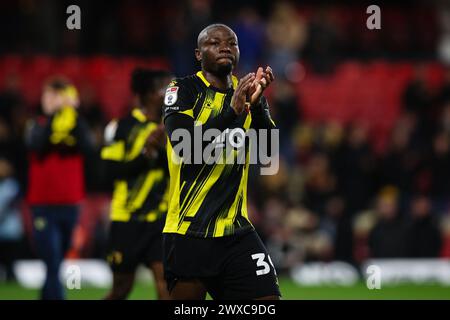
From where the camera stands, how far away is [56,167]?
1109 cm

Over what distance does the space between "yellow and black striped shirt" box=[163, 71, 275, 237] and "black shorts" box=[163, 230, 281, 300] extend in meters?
0.08

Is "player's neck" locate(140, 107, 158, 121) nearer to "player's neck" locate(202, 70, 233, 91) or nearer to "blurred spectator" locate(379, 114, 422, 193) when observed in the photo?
"player's neck" locate(202, 70, 233, 91)

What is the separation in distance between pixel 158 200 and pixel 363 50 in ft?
40.0

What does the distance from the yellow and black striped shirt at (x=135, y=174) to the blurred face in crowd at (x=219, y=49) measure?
2507 mm

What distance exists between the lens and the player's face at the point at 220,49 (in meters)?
6.82

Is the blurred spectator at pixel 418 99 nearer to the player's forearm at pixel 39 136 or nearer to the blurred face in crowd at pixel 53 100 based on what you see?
the blurred face in crowd at pixel 53 100

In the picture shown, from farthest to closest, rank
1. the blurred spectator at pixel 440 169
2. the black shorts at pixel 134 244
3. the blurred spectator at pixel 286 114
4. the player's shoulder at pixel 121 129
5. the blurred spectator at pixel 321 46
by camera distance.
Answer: the blurred spectator at pixel 321 46, the blurred spectator at pixel 286 114, the blurred spectator at pixel 440 169, the player's shoulder at pixel 121 129, the black shorts at pixel 134 244

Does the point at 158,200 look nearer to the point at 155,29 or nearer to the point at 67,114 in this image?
the point at 67,114

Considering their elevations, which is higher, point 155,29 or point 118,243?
point 155,29

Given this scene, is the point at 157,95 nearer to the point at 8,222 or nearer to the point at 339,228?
the point at 8,222

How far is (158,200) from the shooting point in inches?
369

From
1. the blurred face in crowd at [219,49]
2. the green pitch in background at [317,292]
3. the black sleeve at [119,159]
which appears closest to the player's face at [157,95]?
the black sleeve at [119,159]
